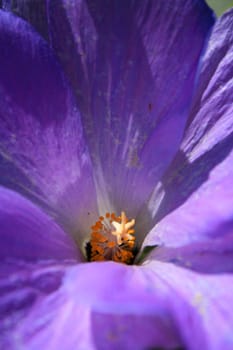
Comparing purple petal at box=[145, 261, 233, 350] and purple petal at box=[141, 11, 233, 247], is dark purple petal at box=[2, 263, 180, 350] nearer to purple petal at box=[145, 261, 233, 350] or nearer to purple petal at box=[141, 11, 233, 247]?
purple petal at box=[145, 261, 233, 350]

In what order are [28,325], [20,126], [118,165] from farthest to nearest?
1. [118,165]
2. [20,126]
3. [28,325]

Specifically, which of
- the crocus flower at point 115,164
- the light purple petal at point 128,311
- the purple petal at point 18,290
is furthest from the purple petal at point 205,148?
the purple petal at point 18,290

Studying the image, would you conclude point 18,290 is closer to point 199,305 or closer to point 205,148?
point 199,305

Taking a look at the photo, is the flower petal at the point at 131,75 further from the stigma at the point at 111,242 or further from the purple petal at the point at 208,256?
the purple petal at the point at 208,256

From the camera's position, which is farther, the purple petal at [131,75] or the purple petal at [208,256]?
the purple petal at [131,75]

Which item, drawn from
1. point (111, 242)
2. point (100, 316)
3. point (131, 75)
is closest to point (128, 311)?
point (100, 316)

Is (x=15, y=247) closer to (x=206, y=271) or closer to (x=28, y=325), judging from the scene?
(x=28, y=325)

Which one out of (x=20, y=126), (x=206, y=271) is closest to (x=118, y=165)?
(x=20, y=126)
